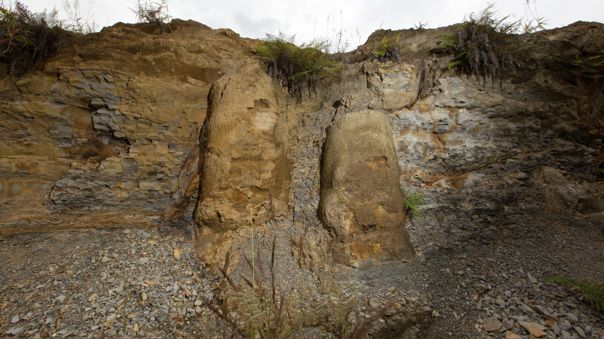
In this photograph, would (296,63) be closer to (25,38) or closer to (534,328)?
(25,38)

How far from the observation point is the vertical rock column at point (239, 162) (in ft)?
11.1

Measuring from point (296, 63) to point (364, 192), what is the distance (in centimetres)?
225

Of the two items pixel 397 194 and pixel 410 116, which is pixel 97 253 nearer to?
pixel 397 194

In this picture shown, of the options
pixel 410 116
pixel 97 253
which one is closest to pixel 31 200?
pixel 97 253

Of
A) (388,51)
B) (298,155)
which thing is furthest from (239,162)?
(388,51)

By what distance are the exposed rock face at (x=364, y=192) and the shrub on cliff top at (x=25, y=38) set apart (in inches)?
150

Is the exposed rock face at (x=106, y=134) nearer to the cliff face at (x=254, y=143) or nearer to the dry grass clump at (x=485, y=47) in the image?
the cliff face at (x=254, y=143)

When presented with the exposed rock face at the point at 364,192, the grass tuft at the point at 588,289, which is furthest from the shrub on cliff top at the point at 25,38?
the grass tuft at the point at 588,289

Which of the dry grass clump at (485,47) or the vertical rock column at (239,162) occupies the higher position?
the dry grass clump at (485,47)

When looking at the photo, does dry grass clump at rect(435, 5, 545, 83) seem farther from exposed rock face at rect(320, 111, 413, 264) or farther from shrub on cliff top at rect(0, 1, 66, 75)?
shrub on cliff top at rect(0, 1, 66, 75)

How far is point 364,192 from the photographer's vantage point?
3.32 meters

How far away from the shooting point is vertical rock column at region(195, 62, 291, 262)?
3.38 meters

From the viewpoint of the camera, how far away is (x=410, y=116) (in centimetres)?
382

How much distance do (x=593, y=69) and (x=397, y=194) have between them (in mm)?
2956
